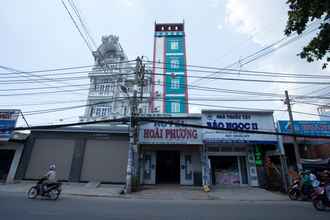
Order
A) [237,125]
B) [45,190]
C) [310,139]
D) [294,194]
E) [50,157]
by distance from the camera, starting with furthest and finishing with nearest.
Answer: [50,157]
[310,139]
[237,125]
[294,194]
[45,190]

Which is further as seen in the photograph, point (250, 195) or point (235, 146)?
point (235, 146)

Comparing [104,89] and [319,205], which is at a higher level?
[104,89]

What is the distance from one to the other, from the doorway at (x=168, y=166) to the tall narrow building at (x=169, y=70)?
12.0 metres

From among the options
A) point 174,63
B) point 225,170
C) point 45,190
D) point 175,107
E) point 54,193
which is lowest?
point 54,193

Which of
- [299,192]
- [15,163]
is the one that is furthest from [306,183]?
[15,163]

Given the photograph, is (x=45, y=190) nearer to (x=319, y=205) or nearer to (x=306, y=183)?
(x=319, y=205)

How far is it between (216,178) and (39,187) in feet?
39.9

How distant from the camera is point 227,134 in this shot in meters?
14.0

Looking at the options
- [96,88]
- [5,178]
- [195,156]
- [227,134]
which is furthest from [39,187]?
[96,88]

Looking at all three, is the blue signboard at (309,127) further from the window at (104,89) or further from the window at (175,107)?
the window at (104,89)

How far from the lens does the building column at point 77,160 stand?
48.0 ft

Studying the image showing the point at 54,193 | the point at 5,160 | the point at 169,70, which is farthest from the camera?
the point at 169,70

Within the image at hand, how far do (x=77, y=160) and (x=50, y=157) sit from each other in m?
2.27

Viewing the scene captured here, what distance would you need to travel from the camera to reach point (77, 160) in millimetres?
15008
